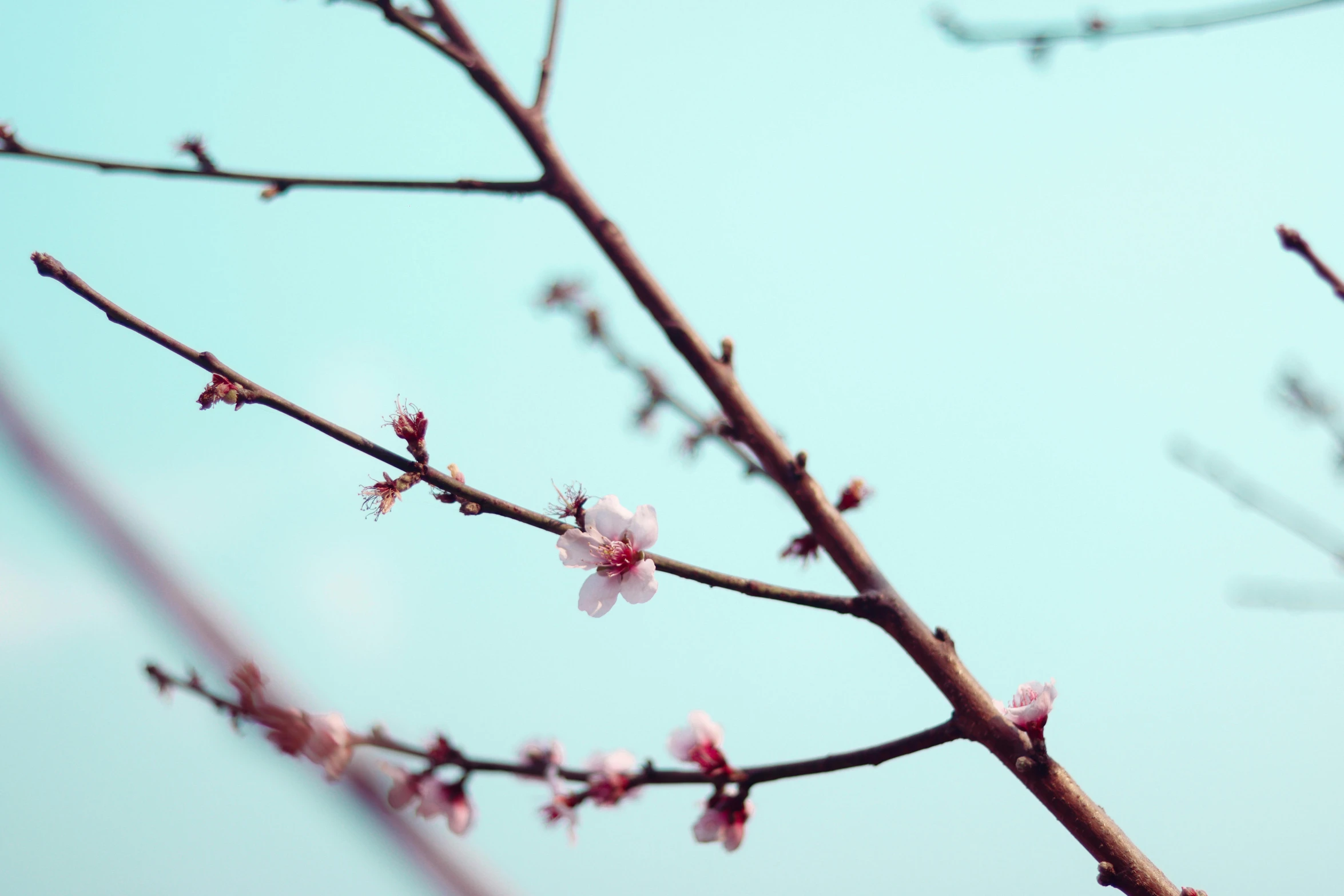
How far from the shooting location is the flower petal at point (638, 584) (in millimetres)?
1963

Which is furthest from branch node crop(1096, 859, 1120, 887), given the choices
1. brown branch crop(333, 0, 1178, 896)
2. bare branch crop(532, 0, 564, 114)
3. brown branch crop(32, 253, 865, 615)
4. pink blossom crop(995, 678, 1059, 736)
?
bare branch crop(532, 0, 564, 114)

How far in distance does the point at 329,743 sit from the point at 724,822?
1017 mm

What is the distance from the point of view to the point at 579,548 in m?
1.97

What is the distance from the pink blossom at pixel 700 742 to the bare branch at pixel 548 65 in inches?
71.1

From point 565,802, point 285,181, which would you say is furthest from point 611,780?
point 285,181

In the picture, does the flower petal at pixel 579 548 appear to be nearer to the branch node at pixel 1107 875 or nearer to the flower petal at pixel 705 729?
the flower petal at pixel 705 729

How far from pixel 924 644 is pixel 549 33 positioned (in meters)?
2.05

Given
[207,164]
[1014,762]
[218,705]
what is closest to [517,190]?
[207,164]

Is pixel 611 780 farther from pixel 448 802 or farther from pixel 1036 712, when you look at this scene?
pixel 1036 712

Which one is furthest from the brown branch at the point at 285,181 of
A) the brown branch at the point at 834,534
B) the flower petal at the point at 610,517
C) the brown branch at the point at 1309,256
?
the brown branch at the point at 1309,256

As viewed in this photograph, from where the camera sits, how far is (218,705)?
5.70 ft

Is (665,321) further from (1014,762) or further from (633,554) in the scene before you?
(1014,762)

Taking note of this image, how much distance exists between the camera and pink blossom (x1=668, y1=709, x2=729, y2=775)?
224 centimetres

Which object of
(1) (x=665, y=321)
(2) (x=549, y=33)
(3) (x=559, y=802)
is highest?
(2) (x=549, y=33)
